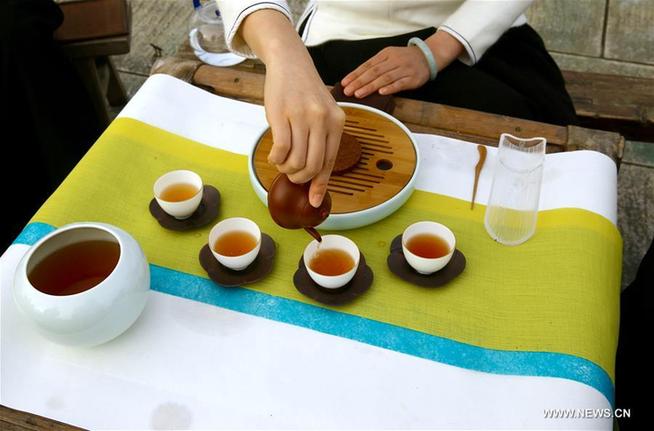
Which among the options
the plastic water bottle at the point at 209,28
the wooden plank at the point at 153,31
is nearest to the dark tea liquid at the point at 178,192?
the plastic water bottle at the point at 209,28

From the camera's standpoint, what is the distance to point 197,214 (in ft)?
3.23

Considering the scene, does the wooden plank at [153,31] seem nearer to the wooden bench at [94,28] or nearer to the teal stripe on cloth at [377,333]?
the wooden bench at [94,28]

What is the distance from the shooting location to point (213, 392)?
2.53ft

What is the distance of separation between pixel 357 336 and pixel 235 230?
0.86ft

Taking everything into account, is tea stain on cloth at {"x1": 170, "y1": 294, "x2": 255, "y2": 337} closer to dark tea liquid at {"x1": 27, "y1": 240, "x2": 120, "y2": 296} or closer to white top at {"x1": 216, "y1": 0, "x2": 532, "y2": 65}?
dark tea liquid at {"x1": 27, "y1": 240, "x2": 120, "y2": 296}

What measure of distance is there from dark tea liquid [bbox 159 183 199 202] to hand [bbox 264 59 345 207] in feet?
0.80

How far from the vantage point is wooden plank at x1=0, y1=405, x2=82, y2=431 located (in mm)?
741

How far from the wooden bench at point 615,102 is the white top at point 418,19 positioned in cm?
24

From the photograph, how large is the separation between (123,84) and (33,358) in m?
1.68

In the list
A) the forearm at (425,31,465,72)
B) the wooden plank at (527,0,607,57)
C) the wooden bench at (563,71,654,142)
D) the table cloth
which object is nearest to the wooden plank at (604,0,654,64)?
the wooden plank at (527,0,607,57)

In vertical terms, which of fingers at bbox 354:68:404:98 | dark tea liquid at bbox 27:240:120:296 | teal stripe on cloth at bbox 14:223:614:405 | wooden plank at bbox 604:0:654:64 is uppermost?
dark tea liquid at bbox 27:240:120:296

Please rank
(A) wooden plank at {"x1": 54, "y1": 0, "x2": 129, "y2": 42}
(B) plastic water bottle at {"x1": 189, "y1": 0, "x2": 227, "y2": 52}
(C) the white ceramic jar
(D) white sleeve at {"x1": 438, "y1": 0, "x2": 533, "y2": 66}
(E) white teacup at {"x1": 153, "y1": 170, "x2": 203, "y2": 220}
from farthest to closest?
(B) plastic water bottle at {"x1": 189, "y1": 0, "x2": 227, "y2": 52}, (A) wooden plank at {"x1": 54, "y1": 0, "x2": 129, "y2": 42}, (D) white sleeve at {"x1": 438, "y1": 0, "x2": 533, "y2": 66}, (E) white teacup at {"x1": 153, "y1": 170, "x2": 203, "y2": 220}, (C) the white ceramic jar

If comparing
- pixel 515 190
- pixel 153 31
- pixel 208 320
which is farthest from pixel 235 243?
pixel 153 31

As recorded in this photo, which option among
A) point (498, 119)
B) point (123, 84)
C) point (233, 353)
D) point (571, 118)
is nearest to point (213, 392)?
point (233, 353)
